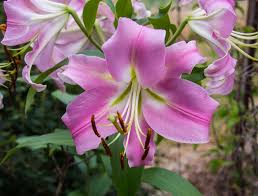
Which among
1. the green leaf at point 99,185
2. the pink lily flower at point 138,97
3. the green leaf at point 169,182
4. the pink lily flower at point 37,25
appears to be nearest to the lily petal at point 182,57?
the pink lily flower at point 138,97

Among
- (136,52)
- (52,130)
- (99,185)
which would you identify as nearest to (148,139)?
(136,52)

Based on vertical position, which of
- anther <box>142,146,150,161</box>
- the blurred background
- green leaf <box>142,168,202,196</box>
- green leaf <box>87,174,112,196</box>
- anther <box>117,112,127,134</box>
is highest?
anther <box>117,112,127,134</box>

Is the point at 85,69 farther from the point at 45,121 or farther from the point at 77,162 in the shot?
the point at 45,121

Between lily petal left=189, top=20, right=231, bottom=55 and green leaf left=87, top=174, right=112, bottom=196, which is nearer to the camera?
lily petal left=189, top=20, right=231, bottom=55

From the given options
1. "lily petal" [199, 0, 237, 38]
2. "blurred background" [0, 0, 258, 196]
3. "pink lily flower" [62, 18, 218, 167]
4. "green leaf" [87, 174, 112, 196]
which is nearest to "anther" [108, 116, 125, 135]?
"pink lily flower" [62, 18, 218, 167]

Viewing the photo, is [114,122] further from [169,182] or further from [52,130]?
[52,130]

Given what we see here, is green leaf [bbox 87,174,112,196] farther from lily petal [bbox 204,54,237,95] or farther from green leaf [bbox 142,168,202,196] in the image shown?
lily petal [bbox 204,54,237,95]

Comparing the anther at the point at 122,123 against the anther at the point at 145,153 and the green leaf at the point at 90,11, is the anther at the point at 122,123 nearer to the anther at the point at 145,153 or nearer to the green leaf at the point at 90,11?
the anther at the point at 145,153
